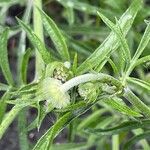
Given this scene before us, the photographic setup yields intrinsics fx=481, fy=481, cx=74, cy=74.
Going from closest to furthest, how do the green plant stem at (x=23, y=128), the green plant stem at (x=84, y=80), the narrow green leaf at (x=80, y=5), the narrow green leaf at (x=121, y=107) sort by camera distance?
the green plant stem at (x=84, y=80), the narrow green leaf at (x=121, y=107), the green plant stem at (x=23, y=128), the narrow green leaf at (x=80, y=5)

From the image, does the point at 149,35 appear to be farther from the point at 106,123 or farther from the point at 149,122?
the point at 106,123

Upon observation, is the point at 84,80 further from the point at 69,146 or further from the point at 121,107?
the point at 69,146

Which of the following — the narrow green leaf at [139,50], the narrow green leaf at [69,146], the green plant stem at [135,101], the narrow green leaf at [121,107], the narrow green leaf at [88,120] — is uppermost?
the narrow green leaf at [88,120]

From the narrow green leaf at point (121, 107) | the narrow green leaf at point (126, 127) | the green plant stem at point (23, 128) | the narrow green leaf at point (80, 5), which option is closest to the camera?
the narrow green leaf at point (121, 107)

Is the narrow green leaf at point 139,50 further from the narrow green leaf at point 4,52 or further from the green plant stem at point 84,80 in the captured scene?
the narrow green leaf at point 4,52

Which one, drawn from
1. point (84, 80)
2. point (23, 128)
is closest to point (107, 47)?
point (84, 80)

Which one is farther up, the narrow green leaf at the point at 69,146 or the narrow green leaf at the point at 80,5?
the narrow green leaf at the point at 80,5

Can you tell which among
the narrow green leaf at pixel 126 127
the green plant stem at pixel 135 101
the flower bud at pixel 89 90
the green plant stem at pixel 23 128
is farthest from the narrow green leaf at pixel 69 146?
the flower bud at pixel 89 90

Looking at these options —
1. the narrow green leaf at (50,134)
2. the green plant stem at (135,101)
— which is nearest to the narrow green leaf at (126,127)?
the green plant stem at (135,101)

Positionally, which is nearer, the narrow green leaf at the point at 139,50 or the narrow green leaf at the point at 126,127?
the narrow green leaf at the point at 139,50
